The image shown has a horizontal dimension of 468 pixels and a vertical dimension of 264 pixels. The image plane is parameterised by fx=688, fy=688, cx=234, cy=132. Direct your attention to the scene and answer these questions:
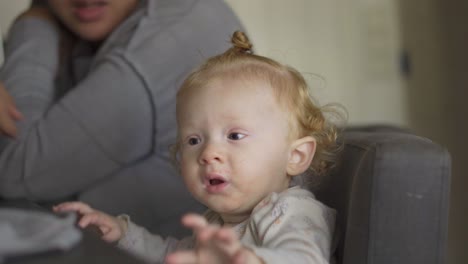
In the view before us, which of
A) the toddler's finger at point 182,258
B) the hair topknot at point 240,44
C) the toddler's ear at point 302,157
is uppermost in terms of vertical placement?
the hair topknot at point 240,44

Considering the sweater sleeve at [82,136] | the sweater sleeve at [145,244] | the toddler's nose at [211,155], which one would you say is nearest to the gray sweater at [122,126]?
the sweater sleeve at [82,136]

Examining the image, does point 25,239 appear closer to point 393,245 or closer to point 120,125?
point 393,245

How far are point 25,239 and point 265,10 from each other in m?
2.33

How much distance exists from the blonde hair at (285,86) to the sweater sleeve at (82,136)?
373 millimetres

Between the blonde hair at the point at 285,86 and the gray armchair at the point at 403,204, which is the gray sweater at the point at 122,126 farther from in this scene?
the gray armchair at the point at 403,204

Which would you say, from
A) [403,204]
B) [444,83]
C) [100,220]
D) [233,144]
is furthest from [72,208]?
[444,83]

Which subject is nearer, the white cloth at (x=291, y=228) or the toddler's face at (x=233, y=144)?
A: the white cloth at (x=291, y=228)

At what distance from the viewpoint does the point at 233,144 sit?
949 millimetres

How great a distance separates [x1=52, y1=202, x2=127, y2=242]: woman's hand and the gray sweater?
284mm

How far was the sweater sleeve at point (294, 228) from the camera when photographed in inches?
32.8

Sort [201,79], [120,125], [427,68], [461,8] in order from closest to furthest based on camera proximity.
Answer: [201,79]
[120,125]
[461,8]
[427,68]

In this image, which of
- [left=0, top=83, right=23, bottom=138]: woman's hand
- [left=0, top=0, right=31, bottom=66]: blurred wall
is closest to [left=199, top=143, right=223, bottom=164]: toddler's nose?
[left=0, top=83, right=23, bottom=138]: woman's hand

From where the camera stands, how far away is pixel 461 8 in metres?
2.47

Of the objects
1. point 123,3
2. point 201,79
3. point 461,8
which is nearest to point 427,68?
point 461,8
